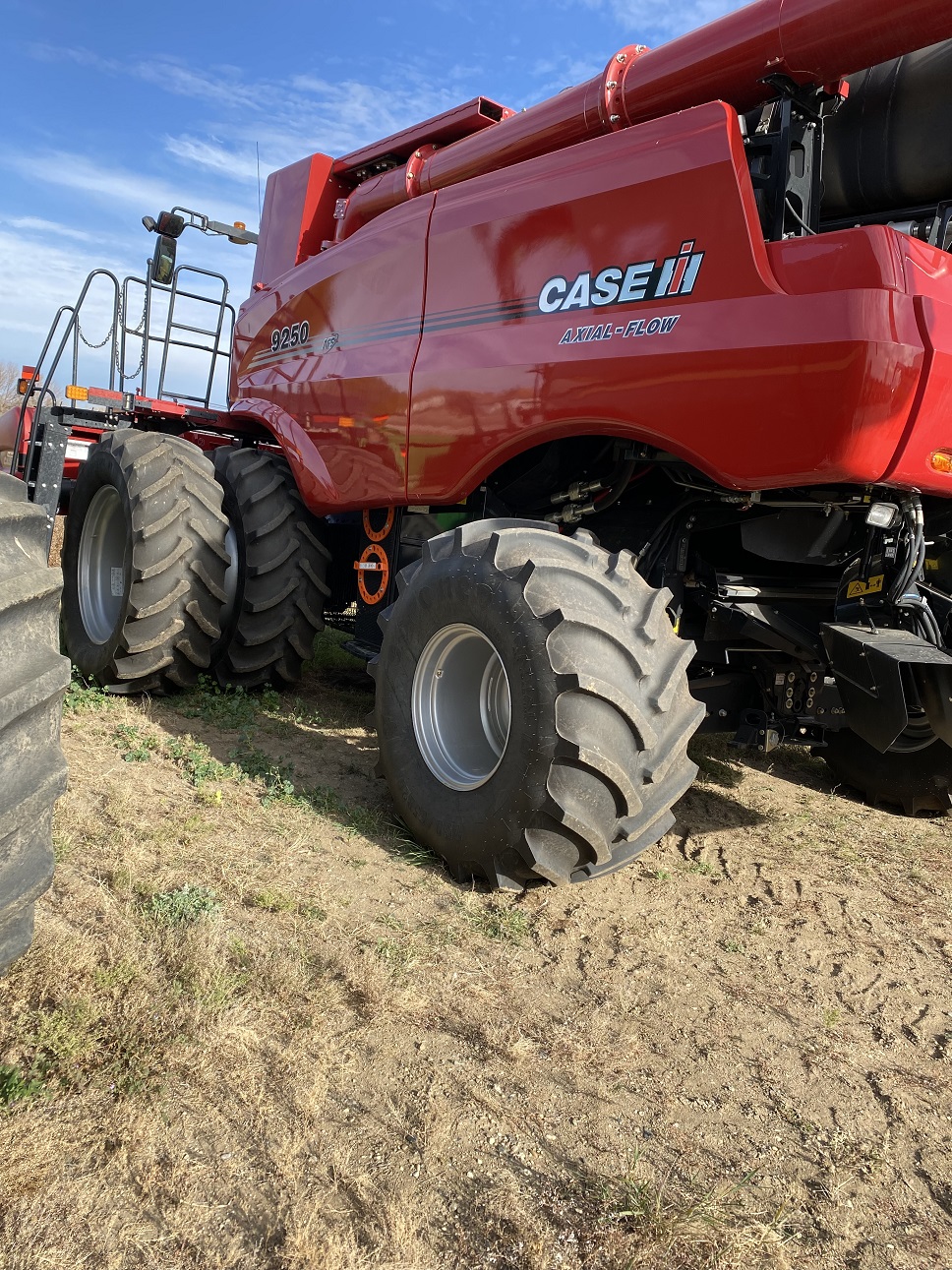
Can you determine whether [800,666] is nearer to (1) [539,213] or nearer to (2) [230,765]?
(1) [539,213]

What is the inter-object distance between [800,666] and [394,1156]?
2.58m

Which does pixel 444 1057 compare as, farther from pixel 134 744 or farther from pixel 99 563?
pixel 99 563

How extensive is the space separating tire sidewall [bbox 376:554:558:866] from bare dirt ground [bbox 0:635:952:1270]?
19cm

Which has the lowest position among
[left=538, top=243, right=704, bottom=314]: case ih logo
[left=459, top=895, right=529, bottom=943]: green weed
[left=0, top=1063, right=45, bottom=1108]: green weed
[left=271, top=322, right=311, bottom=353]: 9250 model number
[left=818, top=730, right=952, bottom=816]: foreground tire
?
[left=0, top=1063, right=45, bottom=1108]: green weed

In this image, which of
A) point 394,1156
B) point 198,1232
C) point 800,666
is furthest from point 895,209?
point 198,1232

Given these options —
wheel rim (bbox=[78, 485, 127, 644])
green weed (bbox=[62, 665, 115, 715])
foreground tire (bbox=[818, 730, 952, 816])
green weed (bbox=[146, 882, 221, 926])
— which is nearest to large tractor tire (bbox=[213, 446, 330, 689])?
green weed (bbox=[62, 665, 115, 715])

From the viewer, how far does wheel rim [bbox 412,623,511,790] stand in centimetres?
343

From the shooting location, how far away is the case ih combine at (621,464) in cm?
278

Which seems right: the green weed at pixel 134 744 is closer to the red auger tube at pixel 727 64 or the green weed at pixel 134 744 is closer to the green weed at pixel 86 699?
the green weed at pixel 86 699

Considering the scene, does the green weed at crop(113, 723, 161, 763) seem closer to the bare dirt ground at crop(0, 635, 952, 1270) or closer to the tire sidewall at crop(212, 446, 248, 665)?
the bare dirt ground at crop(0, 635, 952, 1270)

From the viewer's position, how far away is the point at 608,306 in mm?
3266

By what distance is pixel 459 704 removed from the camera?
3.55 m

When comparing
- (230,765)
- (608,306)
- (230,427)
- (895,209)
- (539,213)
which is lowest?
(230,765)

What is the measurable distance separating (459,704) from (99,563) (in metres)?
2.91
